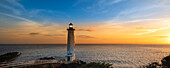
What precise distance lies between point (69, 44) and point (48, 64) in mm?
5368

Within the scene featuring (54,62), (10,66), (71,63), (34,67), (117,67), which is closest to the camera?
(10,66)

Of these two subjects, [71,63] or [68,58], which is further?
[68,58]

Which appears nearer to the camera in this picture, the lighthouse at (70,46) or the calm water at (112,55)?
the lighthouse at (70,46)

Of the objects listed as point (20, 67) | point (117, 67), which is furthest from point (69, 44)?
point (117, 67)

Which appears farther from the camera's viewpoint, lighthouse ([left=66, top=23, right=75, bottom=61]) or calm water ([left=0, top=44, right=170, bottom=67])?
calm water ([left=0, top=44, right=170, bottom=67])

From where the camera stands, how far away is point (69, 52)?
2023cm

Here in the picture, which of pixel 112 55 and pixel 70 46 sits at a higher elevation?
pixel 70 46

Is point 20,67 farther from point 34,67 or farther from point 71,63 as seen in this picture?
point 71,63

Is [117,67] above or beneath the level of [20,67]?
beneath

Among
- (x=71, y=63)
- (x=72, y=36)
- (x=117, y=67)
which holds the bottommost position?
(x=117, y=67)

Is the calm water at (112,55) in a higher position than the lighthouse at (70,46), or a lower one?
lower

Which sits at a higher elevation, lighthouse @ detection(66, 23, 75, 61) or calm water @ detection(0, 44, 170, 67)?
lighthouse @ detection(66, 23, 75, 61)

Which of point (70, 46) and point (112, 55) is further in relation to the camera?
point (112, 55)

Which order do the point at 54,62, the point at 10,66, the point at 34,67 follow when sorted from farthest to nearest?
the point at 54,62 < the point at 34,67 < the point at 10,66
